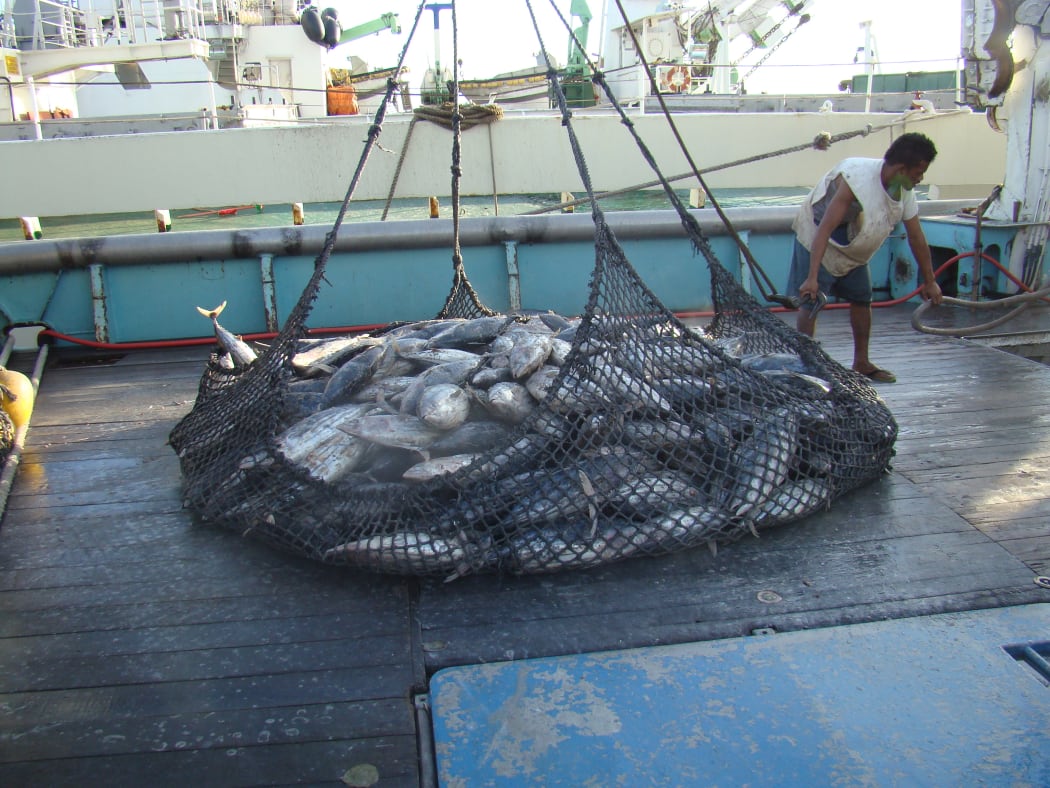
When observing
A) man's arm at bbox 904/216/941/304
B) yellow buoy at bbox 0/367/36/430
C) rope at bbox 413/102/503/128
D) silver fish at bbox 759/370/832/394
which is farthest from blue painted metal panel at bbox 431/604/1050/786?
rope at bbox 413/102/503/128

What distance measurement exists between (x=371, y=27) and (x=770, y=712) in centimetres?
3465

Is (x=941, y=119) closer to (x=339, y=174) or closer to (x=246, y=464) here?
(x=339, y=174)

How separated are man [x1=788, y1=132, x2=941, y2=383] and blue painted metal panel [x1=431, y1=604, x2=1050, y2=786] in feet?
9.72

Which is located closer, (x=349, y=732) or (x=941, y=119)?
(x=349, y=732)

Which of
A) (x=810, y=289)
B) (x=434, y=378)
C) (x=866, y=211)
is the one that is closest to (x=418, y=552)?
(x=434, y=378)

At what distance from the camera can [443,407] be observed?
3.19 metres

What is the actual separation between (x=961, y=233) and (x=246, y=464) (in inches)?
268

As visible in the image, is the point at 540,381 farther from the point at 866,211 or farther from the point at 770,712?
the point at 866,211

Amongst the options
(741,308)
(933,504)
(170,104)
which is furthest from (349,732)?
(170,104)

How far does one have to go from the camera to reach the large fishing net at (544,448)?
285 cm

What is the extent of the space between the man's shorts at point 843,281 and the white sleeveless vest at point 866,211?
0.10m

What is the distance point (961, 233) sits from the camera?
7230 millimetres

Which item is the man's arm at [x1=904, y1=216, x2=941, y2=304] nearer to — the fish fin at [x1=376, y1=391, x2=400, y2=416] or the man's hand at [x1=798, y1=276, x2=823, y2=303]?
the man's hand at [x1=798, y1=276, x2=823, y2=303]

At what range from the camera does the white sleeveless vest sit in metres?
4.79
